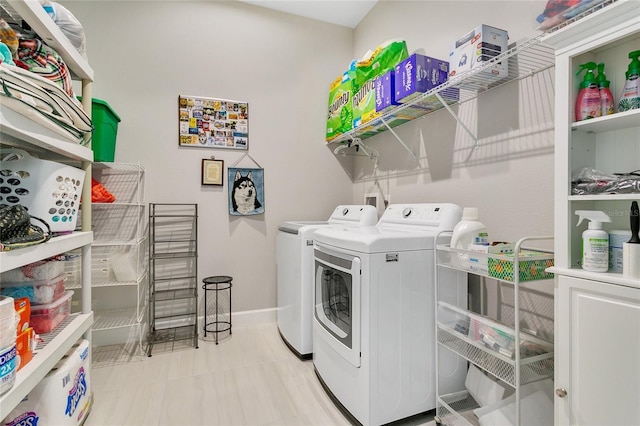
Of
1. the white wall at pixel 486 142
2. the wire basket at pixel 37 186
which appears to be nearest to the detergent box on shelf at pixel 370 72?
the white wall at pixel 486 142

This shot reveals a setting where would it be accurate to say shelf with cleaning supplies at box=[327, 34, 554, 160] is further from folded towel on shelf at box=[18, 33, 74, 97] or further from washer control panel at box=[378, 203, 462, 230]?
folded towel on shelf at box=[18, 33, 74, 97]

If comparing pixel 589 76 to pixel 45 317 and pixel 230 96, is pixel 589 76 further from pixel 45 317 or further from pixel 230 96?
pixel 230 96

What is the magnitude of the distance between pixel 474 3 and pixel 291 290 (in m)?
2.17

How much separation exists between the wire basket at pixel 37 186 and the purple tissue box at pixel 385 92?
5.96 ft

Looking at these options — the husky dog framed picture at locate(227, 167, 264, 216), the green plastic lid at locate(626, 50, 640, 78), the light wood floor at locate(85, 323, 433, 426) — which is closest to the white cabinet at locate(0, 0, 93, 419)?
the light wood floor at locate(85, 323, 433, 426)

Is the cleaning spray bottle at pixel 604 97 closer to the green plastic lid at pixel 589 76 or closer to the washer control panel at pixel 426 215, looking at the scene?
the green plastic lid at pixel 589 76

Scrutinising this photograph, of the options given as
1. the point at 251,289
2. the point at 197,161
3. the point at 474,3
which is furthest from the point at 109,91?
the point at 474,3

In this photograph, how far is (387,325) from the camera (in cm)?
150

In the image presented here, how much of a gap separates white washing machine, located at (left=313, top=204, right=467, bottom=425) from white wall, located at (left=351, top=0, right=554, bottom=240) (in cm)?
26

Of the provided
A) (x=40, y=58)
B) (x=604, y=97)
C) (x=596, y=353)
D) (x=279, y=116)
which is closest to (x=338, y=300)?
(x=596, y=353)

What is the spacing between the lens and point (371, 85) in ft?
7.78

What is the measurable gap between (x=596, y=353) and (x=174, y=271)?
9.05 feet

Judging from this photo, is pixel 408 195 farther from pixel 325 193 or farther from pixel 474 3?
pixel 474 3

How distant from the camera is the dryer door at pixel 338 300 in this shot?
1530 millimetres
